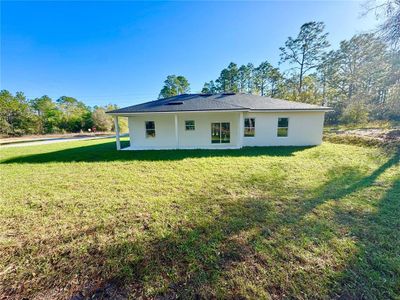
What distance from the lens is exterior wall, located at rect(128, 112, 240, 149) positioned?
11.3 m

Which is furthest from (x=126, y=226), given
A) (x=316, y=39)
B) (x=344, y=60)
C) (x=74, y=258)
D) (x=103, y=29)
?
(x=344, y=60)

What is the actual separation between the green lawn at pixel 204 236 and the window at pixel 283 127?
6211mm

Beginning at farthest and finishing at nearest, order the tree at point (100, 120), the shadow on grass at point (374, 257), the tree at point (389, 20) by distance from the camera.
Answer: the tree at point (100, 120), the tree at point (389, 20), the shadow on grass at point (374, 257)

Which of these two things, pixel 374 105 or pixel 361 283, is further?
pixel 374 105

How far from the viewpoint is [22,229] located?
3191 millimetres

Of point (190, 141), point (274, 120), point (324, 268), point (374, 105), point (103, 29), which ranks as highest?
point (103, 29)

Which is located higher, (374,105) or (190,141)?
(374,105)

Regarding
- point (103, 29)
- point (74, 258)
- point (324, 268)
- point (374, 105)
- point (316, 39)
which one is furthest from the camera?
point (316, 39)

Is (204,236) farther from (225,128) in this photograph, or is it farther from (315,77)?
(315,77)

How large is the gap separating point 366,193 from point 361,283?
11.4ft

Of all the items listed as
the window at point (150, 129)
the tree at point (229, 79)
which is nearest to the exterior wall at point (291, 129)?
the window at point (150, 129)

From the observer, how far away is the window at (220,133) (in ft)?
37.6

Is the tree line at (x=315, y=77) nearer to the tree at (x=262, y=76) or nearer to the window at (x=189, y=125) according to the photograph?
the tree at (x=262, y=76)

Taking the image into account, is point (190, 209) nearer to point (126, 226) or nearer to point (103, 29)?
point (126, 226)
